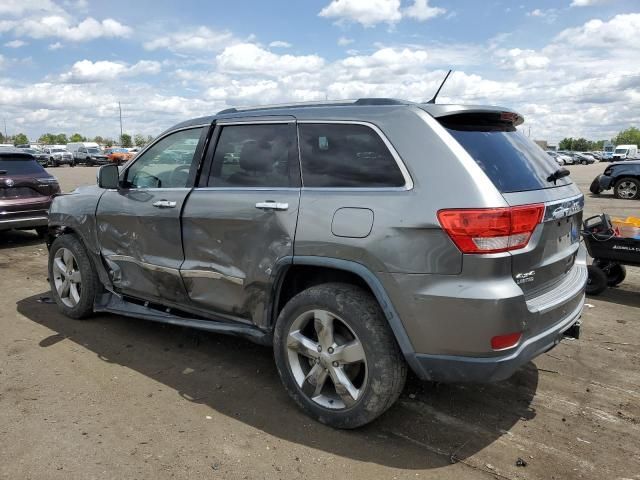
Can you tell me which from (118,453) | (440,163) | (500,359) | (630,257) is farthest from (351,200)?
(630,257)

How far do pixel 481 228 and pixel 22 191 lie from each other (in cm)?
851

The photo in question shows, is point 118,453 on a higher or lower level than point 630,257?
lower

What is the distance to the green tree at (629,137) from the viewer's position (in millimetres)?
151750

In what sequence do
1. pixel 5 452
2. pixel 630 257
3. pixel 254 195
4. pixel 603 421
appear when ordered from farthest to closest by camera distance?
pixel 630 257 → pixel 254 195 → pixel 603 421 → pixel 5 452

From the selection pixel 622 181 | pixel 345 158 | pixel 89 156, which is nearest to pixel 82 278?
pixel 345 158

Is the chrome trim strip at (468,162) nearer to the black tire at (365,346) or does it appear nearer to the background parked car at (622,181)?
the black tire at (365,346)

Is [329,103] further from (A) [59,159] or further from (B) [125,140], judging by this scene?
(B) [125,140]

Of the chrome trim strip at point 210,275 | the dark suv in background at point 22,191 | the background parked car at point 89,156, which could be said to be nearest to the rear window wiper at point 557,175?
the chrome trim strip at point 210,275

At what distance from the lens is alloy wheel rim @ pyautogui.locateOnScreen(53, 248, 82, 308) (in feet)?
16.6

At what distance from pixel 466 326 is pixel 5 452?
256cm

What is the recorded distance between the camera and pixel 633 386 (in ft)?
12.3

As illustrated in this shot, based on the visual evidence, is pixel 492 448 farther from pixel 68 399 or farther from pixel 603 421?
pixel 68 399

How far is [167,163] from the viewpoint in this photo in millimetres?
4289

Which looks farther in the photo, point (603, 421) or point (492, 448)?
point (603, 421)
